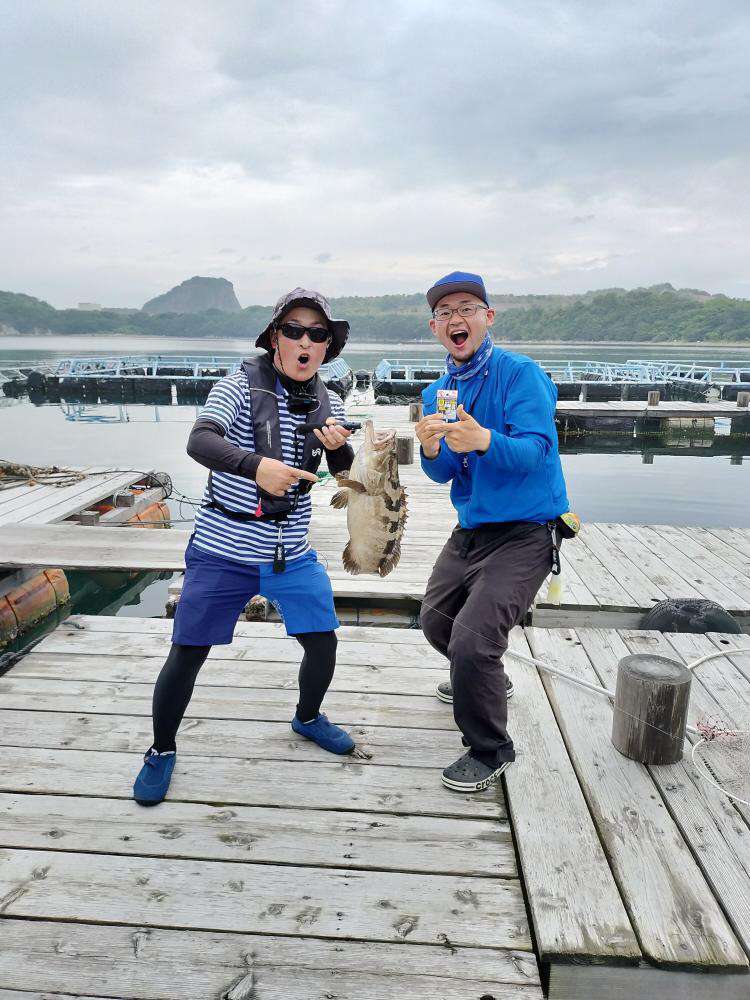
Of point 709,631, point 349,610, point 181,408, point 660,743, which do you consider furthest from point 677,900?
point 181,408

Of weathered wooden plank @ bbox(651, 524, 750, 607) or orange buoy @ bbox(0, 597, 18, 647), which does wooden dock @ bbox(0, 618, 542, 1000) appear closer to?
orange buoy @ bbox(0, 597, 18, 647)

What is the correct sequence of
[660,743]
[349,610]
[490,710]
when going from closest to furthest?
[490,710], [660,743], [349,610]

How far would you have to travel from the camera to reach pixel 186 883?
101 inches

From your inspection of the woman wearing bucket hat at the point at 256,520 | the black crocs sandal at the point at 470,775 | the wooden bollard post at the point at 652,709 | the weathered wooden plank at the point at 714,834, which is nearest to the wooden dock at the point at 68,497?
the woman wearing bucket hat at the point at 256,520

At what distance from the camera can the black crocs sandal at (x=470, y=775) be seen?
123 inches

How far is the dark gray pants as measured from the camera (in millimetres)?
3018

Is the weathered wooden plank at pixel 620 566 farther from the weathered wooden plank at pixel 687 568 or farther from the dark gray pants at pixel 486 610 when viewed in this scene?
the dark gray pants at pixel 486 610

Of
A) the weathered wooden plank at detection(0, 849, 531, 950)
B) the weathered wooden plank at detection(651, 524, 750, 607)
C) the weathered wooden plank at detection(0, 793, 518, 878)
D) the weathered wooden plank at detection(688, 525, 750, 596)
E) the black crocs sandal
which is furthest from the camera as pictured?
the weathered wooden plank at detection(688, 525, 750, 596)

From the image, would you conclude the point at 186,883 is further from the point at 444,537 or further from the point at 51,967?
the point at 444,537

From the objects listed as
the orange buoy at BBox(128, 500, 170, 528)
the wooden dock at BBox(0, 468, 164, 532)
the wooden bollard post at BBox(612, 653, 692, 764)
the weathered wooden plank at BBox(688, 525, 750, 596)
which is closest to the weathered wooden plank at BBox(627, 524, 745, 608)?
the weathered wooden plank at BBox(688, 525, 750, 596)

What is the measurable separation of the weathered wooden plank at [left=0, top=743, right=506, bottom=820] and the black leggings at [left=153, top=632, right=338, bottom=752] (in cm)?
27

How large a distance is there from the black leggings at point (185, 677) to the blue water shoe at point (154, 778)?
43 millimetres

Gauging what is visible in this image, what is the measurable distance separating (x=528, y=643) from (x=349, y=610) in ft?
7.66

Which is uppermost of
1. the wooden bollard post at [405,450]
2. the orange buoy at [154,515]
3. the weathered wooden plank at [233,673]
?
the wooden bollard post at [405,450]
